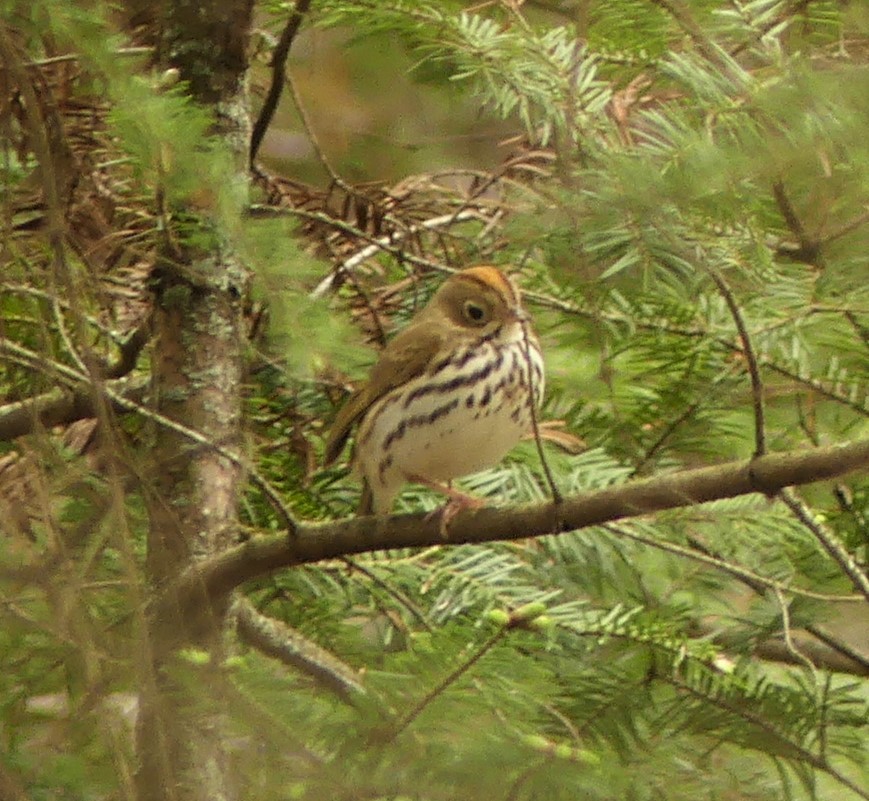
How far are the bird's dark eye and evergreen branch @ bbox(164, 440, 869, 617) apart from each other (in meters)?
0.30

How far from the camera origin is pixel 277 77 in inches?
55.8

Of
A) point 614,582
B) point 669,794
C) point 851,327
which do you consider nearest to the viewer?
point 669,794

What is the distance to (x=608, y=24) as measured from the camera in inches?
57.6

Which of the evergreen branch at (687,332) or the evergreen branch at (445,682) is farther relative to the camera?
the evergreen branch at (687,332)

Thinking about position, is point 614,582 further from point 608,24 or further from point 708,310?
point 608,24

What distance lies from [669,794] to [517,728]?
193mm

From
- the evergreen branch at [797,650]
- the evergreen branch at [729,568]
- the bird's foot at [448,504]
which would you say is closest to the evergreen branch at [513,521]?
the bird's foot at [448,504]

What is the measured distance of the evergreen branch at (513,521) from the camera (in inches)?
40.2

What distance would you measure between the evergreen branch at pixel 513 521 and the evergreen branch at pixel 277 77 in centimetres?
41

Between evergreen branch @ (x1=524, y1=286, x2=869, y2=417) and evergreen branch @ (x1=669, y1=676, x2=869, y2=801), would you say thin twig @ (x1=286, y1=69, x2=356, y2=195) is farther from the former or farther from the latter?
evergreen branch @ (x1=669, y1=676, x2=869, y2=801)

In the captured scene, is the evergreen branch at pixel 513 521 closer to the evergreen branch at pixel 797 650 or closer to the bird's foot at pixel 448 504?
the bird's foot at pixel 448 504

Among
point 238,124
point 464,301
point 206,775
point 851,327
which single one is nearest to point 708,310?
point 851,327

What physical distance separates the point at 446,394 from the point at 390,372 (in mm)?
61

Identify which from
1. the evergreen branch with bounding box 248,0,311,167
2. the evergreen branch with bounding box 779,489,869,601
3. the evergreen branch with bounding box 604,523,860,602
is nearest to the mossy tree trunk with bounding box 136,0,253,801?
the evergreen branch with bounding box 248,0,311,167
